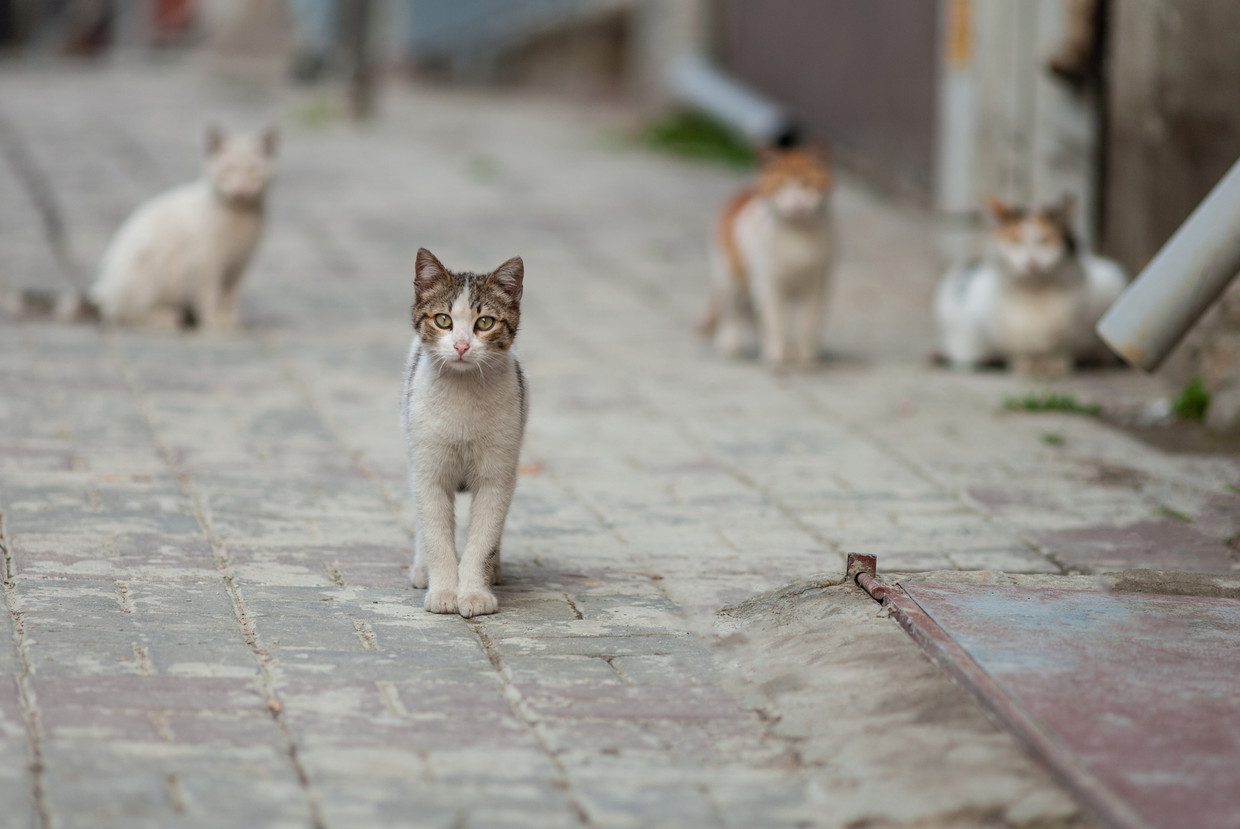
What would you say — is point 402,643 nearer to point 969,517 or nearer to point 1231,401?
point 969,517

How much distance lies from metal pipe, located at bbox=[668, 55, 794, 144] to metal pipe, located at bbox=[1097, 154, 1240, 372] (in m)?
8.75

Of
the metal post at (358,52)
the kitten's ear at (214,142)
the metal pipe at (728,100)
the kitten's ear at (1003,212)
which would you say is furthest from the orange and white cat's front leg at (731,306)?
the metal post at (358,52)

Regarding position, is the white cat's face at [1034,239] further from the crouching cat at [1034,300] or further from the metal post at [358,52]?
the metal post at [358,52]

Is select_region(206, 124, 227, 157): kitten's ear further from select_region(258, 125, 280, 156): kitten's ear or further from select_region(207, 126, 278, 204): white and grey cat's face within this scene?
select_region(258, 125, 280, 156): kitten's ear

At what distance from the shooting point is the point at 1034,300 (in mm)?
8305

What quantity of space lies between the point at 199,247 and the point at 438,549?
460 cm

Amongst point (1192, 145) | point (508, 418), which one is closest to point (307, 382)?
point (508, 418)

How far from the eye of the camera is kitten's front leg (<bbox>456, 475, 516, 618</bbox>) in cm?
450

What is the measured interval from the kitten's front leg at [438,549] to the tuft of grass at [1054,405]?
3.90 meters

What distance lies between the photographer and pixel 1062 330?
827 centimetres

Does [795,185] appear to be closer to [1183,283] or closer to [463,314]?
[1183,283]

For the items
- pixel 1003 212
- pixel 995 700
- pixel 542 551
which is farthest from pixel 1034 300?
pixel 995 700

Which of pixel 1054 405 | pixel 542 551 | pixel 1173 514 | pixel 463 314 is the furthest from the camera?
pixel 1054 405

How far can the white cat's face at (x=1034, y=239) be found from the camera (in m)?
8.11
